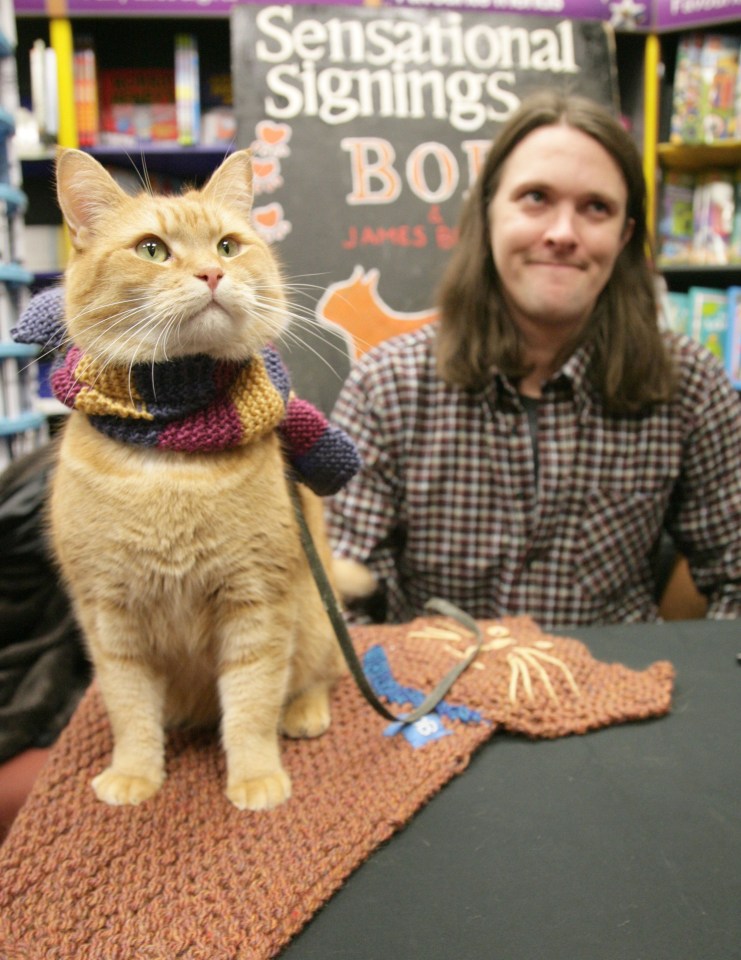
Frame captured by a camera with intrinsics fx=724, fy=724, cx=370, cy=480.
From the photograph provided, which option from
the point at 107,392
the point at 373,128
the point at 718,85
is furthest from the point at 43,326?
the point at 718,85

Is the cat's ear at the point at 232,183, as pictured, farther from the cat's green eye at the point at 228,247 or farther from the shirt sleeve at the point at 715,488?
the shirt sleeve at the point at 715,488

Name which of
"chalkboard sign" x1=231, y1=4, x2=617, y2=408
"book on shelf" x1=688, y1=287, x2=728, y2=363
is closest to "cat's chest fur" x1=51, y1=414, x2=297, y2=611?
"chalkboard sign" x1=231, y1=4, x2=617, y2=408

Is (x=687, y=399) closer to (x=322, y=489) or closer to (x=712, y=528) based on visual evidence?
(x=712, y=528)

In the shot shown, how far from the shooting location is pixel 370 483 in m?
1.32

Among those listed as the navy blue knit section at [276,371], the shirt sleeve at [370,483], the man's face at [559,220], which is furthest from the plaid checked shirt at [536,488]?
the navy blue knit section at [276,371]

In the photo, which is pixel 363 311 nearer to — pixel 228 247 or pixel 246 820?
pixel 228 247

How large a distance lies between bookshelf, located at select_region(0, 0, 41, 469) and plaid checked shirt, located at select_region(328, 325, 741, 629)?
53 centimetres

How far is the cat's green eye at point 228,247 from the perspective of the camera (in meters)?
0.60

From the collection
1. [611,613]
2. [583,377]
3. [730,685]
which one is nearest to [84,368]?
[730,685]

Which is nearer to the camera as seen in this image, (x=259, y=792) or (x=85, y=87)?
(x=259, y=792)

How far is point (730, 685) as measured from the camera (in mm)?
Answer: 857

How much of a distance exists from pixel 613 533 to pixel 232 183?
0.95 m

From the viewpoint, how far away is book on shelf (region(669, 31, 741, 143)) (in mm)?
2156

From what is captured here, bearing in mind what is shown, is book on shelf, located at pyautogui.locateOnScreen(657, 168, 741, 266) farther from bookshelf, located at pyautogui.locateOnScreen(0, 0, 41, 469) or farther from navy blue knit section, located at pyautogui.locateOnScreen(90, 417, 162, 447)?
navy blue knit section, located at pyautogui.locateOnScreen(90, 417, 162, 447)
